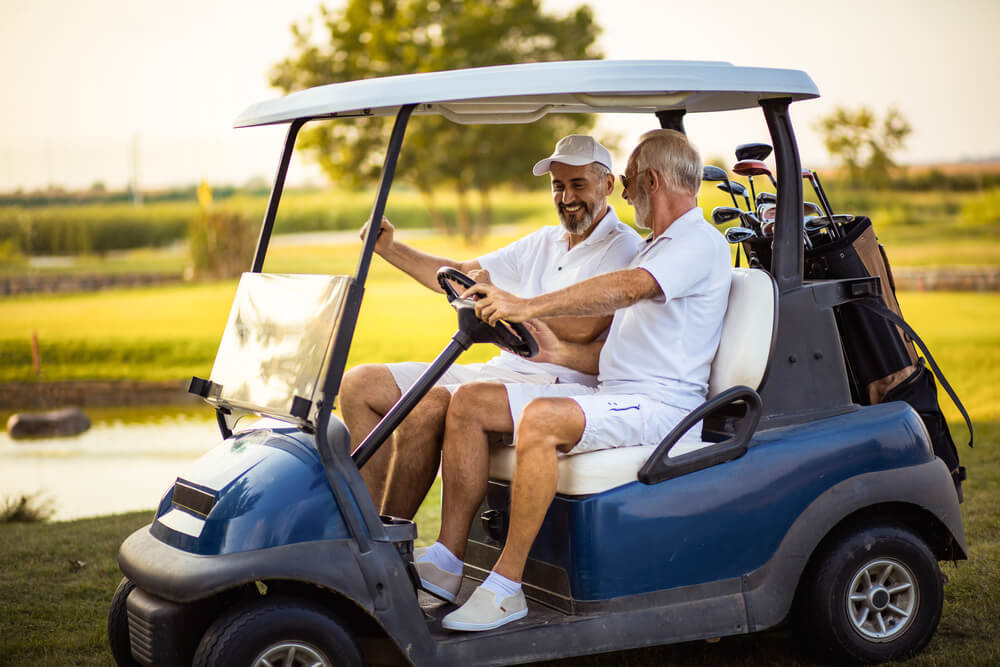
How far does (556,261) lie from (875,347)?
3.77ft

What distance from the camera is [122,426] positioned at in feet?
35.9

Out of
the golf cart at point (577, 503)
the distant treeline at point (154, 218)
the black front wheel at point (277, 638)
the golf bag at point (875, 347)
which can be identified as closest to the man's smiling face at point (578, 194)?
the golf cart at point (577, 503)

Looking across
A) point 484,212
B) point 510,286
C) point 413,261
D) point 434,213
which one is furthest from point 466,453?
point 434,213

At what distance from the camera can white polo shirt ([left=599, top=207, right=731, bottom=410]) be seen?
3.28 m

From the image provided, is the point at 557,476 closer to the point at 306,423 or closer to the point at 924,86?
the point at 306,423

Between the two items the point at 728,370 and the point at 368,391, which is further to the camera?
the point at 368,391

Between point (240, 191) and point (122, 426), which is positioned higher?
point (240, 191)

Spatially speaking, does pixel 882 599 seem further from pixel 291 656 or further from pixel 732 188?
pixel 291 656

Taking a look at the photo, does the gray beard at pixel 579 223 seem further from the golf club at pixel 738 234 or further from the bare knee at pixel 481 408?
the bare knee at pixel 481 408

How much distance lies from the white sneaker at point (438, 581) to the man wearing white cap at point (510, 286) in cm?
26

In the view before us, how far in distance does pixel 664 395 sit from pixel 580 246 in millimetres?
836

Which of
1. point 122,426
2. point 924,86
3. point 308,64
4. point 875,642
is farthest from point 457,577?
point 308,64

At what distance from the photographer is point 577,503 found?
120 inches

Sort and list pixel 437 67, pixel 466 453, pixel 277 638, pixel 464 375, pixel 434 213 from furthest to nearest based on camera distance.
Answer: pixel 434 213 < pixel 437 67 < pixel 464 375 < pixel 466 453 < pixel 277 638
